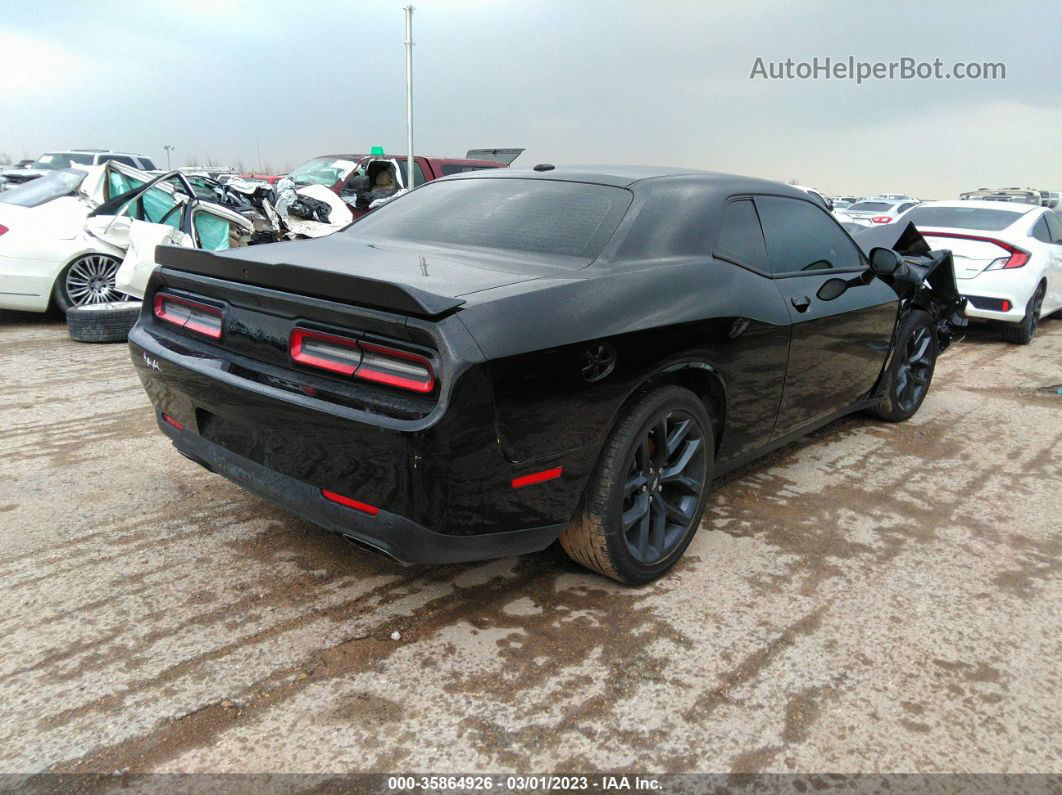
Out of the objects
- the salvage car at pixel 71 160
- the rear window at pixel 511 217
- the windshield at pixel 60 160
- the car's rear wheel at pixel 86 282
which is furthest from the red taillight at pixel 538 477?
the windshield at pixel 60 160

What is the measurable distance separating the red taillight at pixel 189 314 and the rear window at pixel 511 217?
2.74ft

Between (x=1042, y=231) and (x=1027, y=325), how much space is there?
1341mm

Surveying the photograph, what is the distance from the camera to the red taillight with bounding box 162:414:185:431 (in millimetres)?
2896

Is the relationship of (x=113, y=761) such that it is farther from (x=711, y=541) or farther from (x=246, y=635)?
(x=711, y=541)

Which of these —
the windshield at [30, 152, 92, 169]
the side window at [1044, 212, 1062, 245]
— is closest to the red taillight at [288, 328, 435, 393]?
the side window at [1044, 212, 1062, 245]

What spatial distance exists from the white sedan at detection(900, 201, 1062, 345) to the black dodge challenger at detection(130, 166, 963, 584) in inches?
207

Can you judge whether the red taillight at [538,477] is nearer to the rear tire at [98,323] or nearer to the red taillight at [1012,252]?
the rear tire at [98,323]

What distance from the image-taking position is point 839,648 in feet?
8.37

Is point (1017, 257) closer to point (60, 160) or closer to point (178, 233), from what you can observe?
point (178, 233)

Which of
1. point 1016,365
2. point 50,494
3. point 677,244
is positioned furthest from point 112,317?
point 1016,365

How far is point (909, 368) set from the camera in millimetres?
5148

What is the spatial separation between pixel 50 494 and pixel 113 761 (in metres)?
2.06

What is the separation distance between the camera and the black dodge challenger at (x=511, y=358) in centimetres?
218

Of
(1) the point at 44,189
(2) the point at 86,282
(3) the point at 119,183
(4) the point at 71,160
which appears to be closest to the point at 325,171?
(3) the point at 119,183
